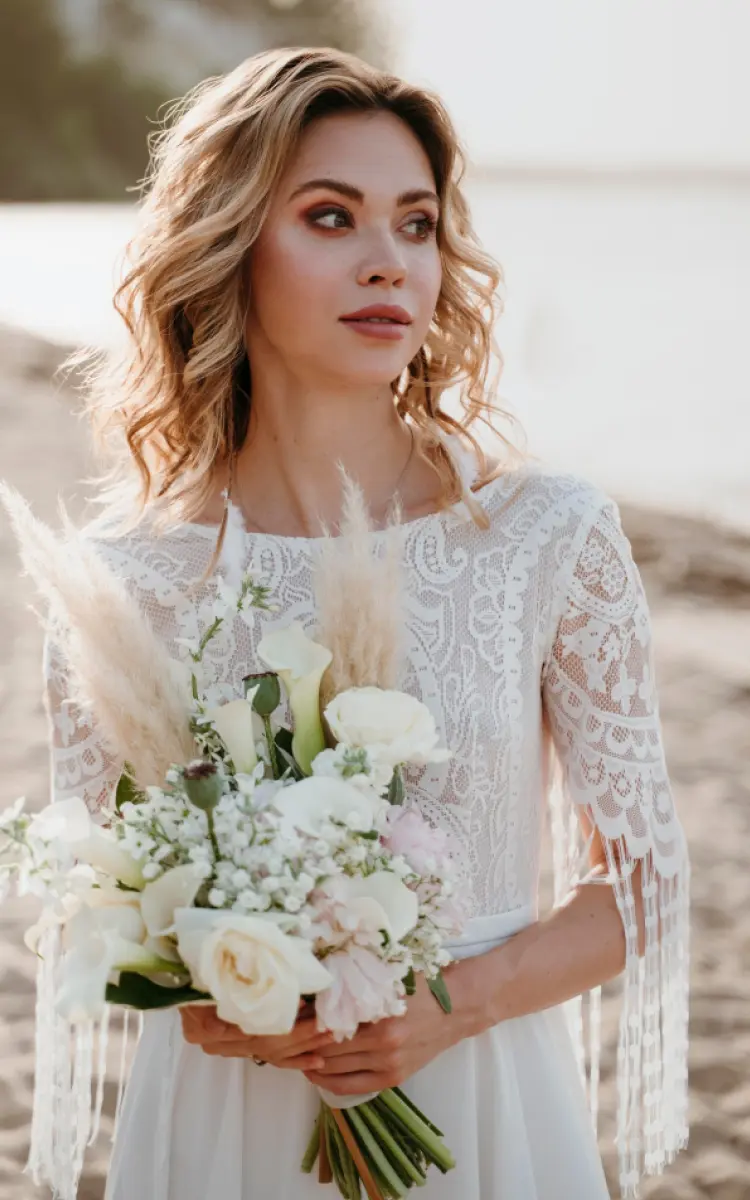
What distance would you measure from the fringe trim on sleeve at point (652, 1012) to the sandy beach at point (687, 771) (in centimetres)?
130

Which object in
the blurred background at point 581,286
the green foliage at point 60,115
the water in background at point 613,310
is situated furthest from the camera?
the water in background at point 613,310

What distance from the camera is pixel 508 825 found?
1.91 m

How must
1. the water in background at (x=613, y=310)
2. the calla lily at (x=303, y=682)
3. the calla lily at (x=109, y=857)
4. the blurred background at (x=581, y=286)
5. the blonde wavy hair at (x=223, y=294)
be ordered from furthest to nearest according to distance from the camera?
the water in background at (x=613, y=310) → the blurred background at (x=581, y=286) → the blonde wavy hair at (x=223, y=294) → the calla lily at (x=303, y=682) → the calla lily at (x=109, y=857)

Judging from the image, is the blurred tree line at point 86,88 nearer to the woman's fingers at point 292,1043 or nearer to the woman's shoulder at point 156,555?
the woman's shoulder at point 156,555

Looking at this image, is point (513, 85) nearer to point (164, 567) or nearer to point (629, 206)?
point (629, 206)

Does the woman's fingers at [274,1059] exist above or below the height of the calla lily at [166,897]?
below

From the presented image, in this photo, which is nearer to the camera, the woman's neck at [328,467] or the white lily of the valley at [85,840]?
the white lily of the valley at [85,840]

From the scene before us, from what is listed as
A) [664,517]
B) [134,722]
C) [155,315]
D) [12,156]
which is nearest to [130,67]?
[12,156]

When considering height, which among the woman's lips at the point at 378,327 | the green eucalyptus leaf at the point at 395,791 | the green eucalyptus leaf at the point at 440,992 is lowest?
the green eucalyptus leaf at the point at 440,992

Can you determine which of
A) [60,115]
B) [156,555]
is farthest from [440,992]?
[60,115]

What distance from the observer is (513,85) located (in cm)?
1259

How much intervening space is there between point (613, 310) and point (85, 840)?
1791cm

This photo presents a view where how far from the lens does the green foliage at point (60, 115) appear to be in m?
12.5

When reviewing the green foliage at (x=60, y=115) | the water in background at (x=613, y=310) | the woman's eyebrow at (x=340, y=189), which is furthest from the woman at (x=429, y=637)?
the water in background at (x=613, y=310)
